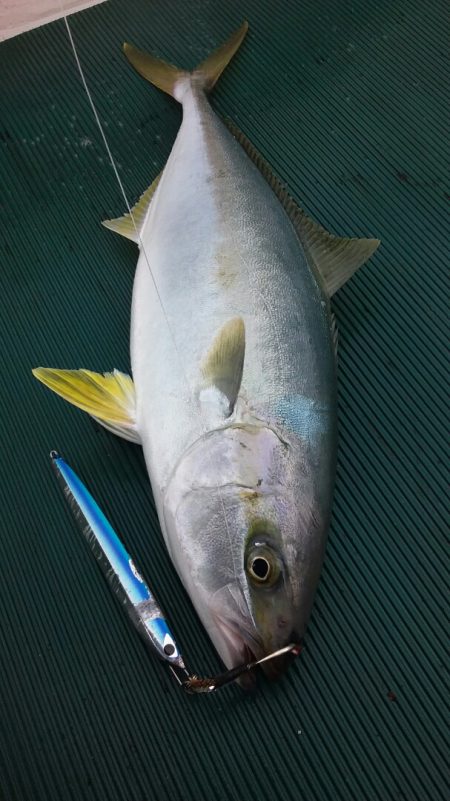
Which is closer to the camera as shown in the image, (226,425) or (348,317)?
(226,425)

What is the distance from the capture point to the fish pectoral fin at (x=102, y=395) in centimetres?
132

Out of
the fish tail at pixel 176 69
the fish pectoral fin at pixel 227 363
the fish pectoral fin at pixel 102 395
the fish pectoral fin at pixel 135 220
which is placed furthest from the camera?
the fish tail at pixel 176 69

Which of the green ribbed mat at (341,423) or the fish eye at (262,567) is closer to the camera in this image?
the fish eye at (262,567)

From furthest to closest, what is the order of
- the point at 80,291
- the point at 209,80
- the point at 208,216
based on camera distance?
1. the point at 209,80
2. the point at 80,291
3. the point at 208,216

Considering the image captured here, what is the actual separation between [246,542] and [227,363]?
1.11 feet

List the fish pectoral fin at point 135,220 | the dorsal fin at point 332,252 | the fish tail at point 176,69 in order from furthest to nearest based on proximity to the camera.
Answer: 1. the fish tail at point 176,69
2. the fish pectoral fin at point 135,220
3. the dorsal fin at point 332,252

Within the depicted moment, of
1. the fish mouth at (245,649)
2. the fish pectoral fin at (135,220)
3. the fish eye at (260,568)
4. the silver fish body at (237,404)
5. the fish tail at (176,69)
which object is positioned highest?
the fish tail at (176,69)

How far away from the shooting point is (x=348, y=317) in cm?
157

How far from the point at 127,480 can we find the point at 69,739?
532 mm

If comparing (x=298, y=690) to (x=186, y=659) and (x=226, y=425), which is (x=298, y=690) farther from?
(x=226, y=425)

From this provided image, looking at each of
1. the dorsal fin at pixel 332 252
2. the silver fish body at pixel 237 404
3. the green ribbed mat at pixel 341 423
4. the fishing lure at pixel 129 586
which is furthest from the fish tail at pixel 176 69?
the fishing lure at pixel 129 586

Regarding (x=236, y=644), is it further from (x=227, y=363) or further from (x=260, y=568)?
(x=227, y=363)

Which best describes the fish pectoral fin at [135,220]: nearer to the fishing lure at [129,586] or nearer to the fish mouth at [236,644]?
the fishing lure at [129,586]

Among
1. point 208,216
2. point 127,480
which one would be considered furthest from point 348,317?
point 127,480
